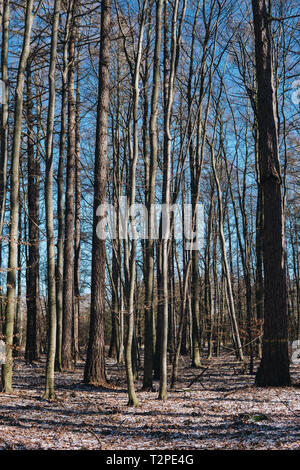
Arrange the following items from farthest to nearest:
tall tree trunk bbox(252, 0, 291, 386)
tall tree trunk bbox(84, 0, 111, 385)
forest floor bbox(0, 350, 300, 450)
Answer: tall tree trunk bbox(84, 0, 111, 385) → tall tree trunk bbox(252, 0, 291, 386) → forest floor bbox(0, 350, 300, 450)

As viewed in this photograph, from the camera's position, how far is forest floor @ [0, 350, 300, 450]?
15.2 feet

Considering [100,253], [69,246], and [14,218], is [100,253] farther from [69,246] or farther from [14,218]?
[69,246]

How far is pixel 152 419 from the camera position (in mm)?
5855

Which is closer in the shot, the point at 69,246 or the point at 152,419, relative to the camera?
the point at 152,419

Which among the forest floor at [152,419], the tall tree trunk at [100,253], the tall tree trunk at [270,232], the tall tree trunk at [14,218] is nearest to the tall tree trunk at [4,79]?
the tall tree trunk at [14,218]

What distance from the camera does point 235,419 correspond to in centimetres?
562

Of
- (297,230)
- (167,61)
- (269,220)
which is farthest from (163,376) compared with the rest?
(297,230)

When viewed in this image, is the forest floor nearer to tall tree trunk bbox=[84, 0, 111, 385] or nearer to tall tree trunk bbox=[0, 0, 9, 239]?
tall tree trunk bbox=[84, 0, 111, 385]

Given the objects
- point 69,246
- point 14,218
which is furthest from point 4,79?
point 69,246

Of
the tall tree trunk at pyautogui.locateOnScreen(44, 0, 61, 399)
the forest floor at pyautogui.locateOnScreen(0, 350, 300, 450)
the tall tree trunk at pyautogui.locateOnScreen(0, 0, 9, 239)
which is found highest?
the tall tree trunk at pyautogui.locateOnScreen(0, 0, 9, 239)

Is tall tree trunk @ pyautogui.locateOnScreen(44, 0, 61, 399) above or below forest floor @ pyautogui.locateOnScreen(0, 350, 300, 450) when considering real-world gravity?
above

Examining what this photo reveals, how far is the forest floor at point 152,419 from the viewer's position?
15.2 ft

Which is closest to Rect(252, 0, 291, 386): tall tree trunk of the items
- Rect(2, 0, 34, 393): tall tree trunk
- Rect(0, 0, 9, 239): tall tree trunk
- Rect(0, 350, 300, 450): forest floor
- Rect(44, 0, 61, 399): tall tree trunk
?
Rect(0, 350, 300, 450): forest floor

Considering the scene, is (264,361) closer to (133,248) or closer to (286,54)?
(133,248)
